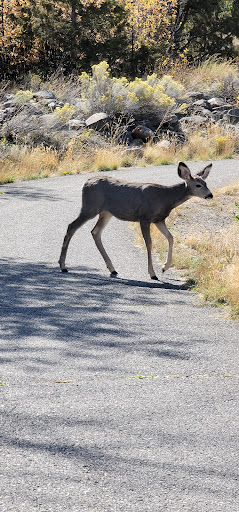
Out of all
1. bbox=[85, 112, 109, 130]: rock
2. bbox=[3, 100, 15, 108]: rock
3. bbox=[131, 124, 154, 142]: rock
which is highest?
bbox=[3, 100, 15, 108]: rock

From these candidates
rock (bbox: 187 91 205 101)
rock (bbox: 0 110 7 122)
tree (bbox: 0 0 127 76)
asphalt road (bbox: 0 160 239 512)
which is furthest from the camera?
rock (bbox: 187 91 205 101)

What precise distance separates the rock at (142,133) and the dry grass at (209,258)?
12.4m

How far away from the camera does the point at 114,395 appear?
215 inches

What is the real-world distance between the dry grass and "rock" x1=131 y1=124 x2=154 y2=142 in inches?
487

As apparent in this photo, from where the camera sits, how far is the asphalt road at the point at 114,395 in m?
3.98

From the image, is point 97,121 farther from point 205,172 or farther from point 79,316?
point 79,316

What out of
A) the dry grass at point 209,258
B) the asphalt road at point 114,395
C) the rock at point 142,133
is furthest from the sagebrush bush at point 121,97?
the asphalt road at point 114,395

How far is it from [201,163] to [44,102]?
7.88 metres

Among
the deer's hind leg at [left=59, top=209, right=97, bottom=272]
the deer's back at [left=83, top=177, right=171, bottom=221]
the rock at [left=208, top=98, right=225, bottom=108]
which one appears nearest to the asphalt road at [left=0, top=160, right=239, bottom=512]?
the deer's hind leg at [left=59, top=209, right=97, bottom=272]

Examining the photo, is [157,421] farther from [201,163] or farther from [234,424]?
[201,163]

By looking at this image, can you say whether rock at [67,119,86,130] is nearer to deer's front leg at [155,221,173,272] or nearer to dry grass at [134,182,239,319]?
dry grass at [134,182,239,319]

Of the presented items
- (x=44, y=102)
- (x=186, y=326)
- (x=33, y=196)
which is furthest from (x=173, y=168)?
(x=186, y=326)

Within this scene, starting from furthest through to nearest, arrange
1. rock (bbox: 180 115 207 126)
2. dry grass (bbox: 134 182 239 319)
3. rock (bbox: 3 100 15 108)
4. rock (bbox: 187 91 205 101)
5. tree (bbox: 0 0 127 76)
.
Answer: rock (bbox: 187 91 205 101) < tree (bbox: 0 0 127 76) < rock (bbox: 180 115 207 126) < rock (bbox: 3 100 15 108) < dry grass (bbox: 134 182 239 319)

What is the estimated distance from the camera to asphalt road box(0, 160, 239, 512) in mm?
3980
